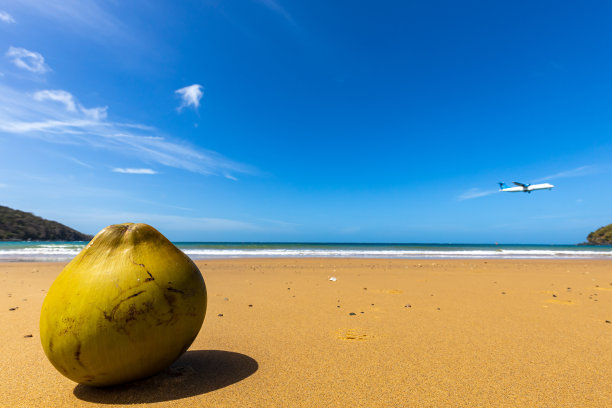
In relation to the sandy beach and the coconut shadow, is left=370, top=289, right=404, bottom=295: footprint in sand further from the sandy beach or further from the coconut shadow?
the coconut shadow

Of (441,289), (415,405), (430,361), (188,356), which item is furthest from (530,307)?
(188,356)

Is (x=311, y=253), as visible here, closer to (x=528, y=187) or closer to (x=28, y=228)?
(x=528, y=187)

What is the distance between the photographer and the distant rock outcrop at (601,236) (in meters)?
97.6

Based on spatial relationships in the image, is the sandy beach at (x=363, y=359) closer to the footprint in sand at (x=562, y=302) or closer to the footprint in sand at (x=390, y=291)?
the footprint in sand at (x=562, y=302)

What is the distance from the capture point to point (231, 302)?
6.15 m

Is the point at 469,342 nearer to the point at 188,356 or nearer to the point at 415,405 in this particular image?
the point at 415,405

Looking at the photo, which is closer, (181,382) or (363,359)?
(181,382)

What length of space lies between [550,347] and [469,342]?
34.0 inches

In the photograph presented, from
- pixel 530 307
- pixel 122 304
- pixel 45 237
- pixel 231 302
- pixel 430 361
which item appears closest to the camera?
pixel 122 304

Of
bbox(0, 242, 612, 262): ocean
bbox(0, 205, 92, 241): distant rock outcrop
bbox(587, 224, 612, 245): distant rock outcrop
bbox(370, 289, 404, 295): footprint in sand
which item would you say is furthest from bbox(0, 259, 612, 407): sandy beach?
bbox(587, 224, 612, 245): distant rock outcrop

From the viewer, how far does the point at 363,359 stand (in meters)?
3.12

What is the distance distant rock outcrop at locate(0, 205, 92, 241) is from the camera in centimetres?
6662

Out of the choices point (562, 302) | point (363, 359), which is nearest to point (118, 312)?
point (363, 359)

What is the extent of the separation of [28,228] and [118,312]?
9516 cm
